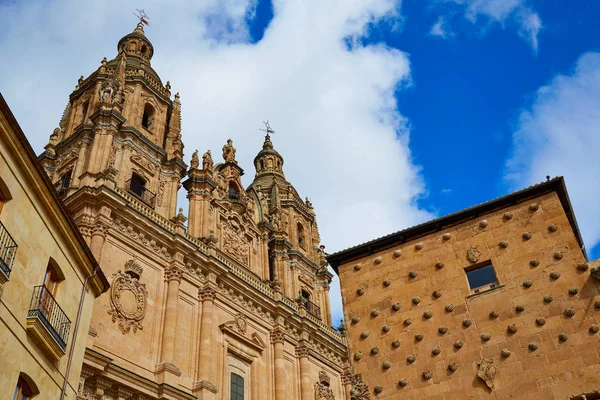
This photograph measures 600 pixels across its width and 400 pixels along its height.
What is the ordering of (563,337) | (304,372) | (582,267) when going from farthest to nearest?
1. (304,372)
2. (582,267)
3. (563,337)

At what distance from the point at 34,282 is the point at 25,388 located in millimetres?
2092

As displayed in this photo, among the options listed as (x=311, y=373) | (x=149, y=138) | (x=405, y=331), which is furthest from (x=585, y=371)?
(x=149, y=138)

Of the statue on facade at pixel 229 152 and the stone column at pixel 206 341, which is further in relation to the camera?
the statue on facade at pixel 229 152

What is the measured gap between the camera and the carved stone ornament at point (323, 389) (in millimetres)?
29219

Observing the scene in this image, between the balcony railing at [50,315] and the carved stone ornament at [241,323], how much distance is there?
1254 centimetres

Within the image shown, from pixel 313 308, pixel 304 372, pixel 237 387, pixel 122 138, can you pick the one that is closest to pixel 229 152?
pixel 122 138

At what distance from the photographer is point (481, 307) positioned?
38.4ft

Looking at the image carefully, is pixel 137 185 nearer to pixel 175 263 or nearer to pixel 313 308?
pixel 175 263

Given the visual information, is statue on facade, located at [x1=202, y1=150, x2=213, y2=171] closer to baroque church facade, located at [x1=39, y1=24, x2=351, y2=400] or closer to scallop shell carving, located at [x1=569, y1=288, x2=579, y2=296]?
baroque church facade, located at [x1=39, y1=24, x2=351, y2=400]

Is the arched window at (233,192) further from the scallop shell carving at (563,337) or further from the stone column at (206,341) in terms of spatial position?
the scallop shell carving at (563,337)

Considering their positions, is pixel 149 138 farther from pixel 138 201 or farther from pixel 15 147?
pixel 15 147

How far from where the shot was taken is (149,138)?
29.2m

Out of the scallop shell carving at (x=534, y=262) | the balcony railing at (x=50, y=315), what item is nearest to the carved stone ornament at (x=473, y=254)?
the scallop shell carving at (x=534, y=262)

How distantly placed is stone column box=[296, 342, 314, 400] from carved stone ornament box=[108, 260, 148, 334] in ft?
30.9
